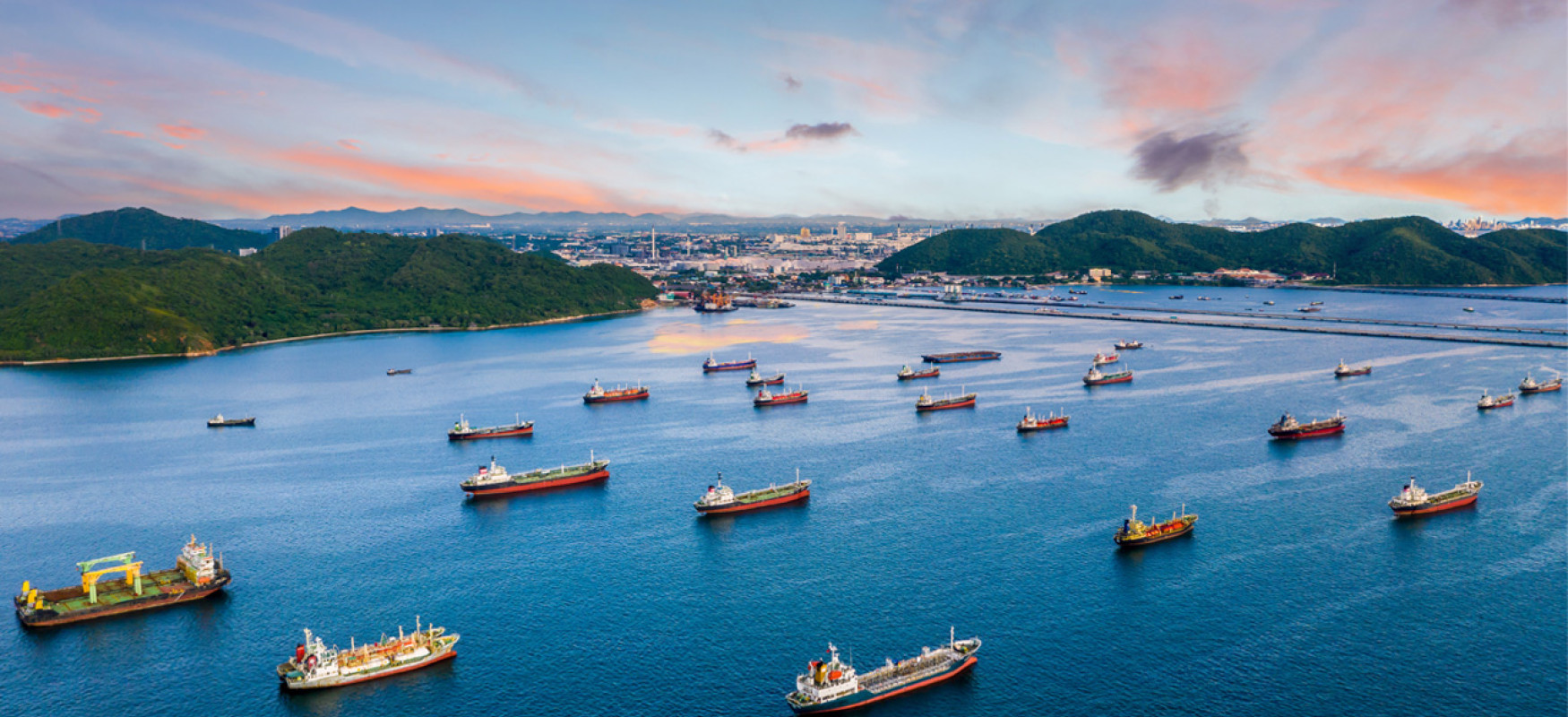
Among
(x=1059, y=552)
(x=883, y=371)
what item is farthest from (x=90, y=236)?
(x=1059, y=552)

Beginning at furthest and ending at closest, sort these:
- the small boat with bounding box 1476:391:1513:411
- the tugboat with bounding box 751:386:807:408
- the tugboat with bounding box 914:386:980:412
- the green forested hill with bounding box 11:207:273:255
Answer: the green forested hill with bounding box 11:207:273:255, the tugboat with bounding box 751:386:807:408, the tugboat with bounding box 914:386:980:412, the small boat with bounding box 1476:391:1513:411

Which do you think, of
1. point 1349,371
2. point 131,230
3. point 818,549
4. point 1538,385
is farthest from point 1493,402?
point 131,230

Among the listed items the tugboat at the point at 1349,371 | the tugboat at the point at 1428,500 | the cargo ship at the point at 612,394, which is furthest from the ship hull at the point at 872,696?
the tugboat at the point at 1349,371

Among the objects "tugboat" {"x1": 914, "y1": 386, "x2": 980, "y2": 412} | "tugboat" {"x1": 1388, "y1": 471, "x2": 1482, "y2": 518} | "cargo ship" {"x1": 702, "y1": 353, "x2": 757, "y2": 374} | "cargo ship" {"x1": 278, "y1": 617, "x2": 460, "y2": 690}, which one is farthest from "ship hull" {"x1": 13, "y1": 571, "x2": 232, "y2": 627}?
"cargo ship" {"x1": 702, "y1": 353, "x2": 757, "y2": 374}

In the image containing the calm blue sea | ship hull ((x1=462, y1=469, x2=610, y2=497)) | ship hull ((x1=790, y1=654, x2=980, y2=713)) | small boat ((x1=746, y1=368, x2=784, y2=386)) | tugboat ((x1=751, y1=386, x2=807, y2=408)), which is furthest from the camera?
small boat ((x1=746, y1=368, x2=784, y2=386))

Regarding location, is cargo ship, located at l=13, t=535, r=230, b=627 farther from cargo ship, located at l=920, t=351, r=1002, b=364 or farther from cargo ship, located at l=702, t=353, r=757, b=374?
cargo ship, located at l=920, t=351, r=1002, b=364

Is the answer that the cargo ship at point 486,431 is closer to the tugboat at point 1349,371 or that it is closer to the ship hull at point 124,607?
the ship hull at point 124,607
